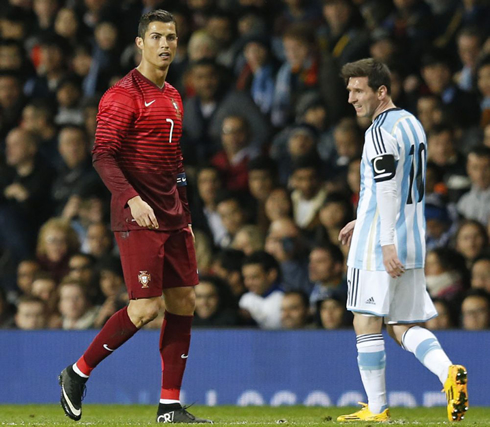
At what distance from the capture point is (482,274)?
9211 millimetres

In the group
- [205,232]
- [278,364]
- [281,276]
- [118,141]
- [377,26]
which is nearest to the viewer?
[118,141]

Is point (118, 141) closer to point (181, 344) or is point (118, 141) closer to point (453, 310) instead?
point (181, 344)

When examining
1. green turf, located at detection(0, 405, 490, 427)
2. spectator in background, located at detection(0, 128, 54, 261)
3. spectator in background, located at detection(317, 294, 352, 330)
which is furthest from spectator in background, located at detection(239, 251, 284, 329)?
spectator in background, located at detection(0, 128, 54, 261)

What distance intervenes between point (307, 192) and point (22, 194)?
9.90ft

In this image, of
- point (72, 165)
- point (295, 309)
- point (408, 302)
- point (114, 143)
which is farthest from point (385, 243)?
point (72, 165)

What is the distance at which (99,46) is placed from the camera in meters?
12.7

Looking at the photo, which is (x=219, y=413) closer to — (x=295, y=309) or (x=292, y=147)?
(x=295, y=309)

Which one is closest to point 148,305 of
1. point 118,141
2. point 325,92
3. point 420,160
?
point 118,141

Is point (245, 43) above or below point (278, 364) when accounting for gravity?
above

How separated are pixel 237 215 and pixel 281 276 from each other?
0.87 m

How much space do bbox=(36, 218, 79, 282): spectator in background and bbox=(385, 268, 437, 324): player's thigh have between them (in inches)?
205

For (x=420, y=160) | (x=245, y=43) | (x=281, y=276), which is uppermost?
(x=245, y=43)

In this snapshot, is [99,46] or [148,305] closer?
[148,305]

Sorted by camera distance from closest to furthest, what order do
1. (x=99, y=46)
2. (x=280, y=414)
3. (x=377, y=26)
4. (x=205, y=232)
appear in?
(x=280, y=414)
(x=205, y=232)
(x=377, y=26)
(x=99, y=46)
